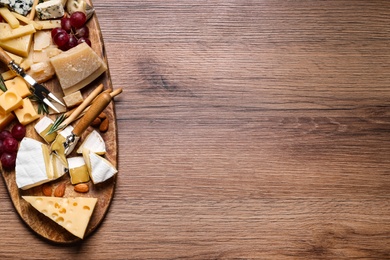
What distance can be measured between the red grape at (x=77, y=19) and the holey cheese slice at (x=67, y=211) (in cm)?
37

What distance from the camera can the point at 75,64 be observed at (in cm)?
125

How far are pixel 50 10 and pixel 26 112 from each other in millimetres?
227

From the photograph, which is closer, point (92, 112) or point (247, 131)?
point (92, 112)

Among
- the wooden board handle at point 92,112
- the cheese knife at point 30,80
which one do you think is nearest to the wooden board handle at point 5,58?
the cheese knife at point 30,80

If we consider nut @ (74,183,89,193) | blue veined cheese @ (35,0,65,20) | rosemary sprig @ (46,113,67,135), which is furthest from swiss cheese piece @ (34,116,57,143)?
blue veined cheese @ (35,0,65,20)

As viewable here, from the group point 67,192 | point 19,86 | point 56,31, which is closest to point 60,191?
point 67,192

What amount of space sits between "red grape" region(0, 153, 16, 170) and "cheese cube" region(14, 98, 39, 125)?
0.07 metres

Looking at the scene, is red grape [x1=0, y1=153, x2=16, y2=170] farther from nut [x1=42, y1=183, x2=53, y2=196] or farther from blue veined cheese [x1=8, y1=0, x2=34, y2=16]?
blue veined cheese [x1=8, y1=0, x2=34, y2=16]

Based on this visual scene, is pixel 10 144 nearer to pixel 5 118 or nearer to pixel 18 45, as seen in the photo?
pixel 5 118

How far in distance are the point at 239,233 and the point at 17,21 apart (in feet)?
2.19

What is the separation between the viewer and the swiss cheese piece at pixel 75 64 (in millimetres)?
1244

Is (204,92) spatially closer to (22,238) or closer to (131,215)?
(131,215)

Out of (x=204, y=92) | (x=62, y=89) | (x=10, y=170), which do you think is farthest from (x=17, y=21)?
(x=204, y=92)

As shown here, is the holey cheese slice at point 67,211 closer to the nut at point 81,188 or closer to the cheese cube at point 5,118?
the nut at point 81,188
